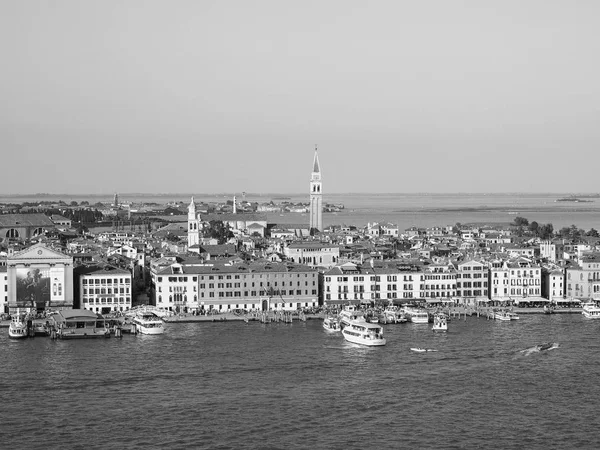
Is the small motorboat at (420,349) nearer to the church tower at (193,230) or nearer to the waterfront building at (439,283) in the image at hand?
the waterfront building at (439,283)

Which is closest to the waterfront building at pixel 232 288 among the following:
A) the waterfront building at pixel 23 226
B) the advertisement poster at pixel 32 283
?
the advertisement poster at pixel 32 283

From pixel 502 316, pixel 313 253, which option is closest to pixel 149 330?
pixel 502 316

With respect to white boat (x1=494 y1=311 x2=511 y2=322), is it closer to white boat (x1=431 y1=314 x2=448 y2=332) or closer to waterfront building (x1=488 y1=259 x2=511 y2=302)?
A: white boat (x1=431 y1=314 x2=448 y2=332)

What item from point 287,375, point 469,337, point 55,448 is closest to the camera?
point 55,448

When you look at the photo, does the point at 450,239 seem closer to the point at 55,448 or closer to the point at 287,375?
the point at 287,375

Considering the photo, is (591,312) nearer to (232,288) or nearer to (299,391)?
(232,288)

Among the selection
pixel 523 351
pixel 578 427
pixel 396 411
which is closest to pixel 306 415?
pixel 396 411
